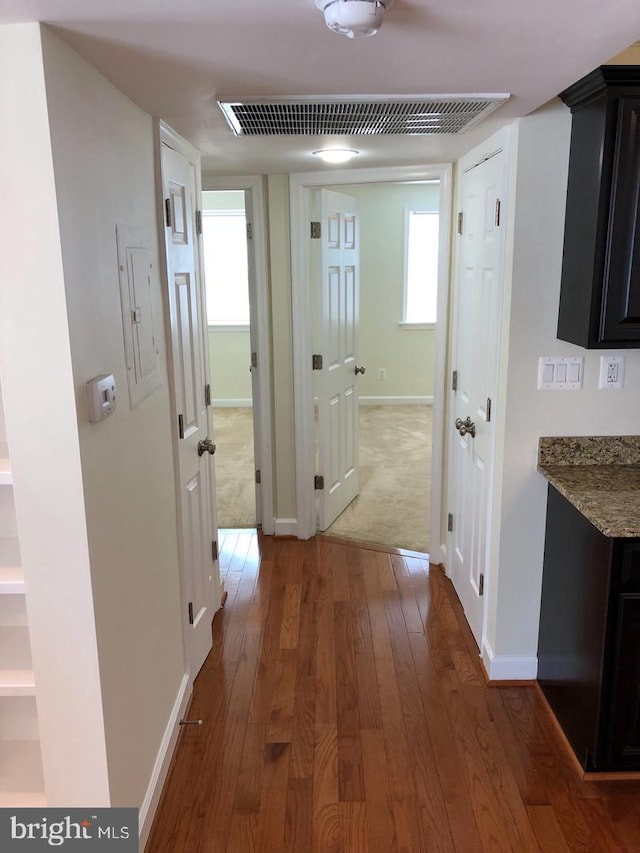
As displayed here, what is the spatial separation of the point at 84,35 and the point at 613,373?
1.95 meters

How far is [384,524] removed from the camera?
425cm

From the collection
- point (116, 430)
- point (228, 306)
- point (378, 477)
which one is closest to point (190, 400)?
point (116, 430)

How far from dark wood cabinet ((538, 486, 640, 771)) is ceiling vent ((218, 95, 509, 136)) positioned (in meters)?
1.31

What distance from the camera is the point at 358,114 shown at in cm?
205

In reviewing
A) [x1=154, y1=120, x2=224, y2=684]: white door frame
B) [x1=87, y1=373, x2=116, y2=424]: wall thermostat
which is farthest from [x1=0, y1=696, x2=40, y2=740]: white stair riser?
[x1=87, y1=373, x2=116, y2=424]: wall thermostat

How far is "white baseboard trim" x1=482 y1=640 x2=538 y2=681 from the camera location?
263 cm

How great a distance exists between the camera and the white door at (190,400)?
241cm

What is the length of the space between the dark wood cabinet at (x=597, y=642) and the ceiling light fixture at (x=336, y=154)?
5.38 feet

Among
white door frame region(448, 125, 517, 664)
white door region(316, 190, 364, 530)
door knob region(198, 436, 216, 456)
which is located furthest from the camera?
white door region(316, 190, 364, 530)

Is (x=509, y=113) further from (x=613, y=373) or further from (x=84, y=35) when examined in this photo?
(x=84, y=35)

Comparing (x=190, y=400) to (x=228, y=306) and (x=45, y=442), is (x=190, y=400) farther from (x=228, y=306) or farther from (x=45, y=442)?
(x=228, y=306)

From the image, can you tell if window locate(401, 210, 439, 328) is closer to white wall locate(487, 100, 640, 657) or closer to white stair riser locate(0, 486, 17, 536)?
white wall locate(487, 100, 640, 657)

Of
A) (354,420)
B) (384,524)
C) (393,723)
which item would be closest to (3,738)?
(393,723)

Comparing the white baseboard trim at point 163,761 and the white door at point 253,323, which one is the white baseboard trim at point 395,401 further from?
the white baseboard trim at point 163,761
